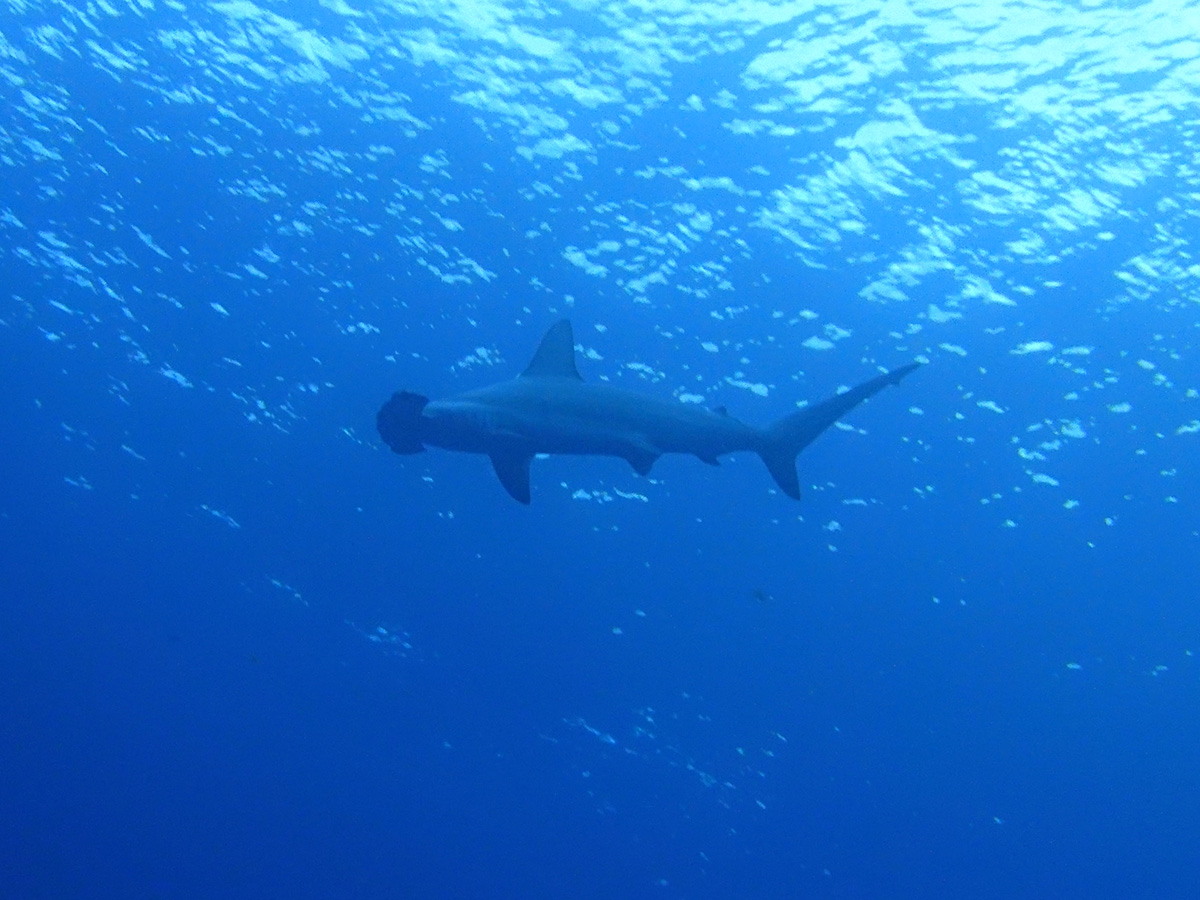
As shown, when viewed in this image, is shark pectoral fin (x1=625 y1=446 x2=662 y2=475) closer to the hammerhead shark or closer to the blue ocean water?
the hammerhead shark

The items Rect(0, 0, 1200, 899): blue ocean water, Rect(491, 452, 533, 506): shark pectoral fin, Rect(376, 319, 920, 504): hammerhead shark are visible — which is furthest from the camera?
Rect(0, 0, 1200, 899): blue ocean water

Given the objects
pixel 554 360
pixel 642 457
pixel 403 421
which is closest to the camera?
pixel 403 421

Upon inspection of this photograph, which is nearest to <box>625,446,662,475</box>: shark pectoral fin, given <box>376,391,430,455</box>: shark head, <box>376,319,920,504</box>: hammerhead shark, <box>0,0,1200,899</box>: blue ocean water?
<box>376,319,920,504</box>: hammerhead shark

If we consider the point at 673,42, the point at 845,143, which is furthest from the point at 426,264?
the point at 845,143

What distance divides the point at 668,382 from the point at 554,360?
802 centimetres

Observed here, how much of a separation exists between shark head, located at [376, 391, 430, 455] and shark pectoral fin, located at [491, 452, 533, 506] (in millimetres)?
671

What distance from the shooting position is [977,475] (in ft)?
57.1

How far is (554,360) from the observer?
8078 millimetres

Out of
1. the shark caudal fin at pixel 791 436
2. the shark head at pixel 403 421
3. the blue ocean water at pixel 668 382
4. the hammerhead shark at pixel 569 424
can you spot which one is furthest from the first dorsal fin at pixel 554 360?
the blue ocean water at pixel 668 382

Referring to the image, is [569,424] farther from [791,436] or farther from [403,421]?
[791,436]

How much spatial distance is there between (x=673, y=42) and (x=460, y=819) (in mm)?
32640

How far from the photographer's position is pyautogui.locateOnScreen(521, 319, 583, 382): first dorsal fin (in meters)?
8.00

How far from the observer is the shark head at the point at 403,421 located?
669 centimetres

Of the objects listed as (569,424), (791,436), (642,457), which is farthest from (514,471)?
(791,436)
